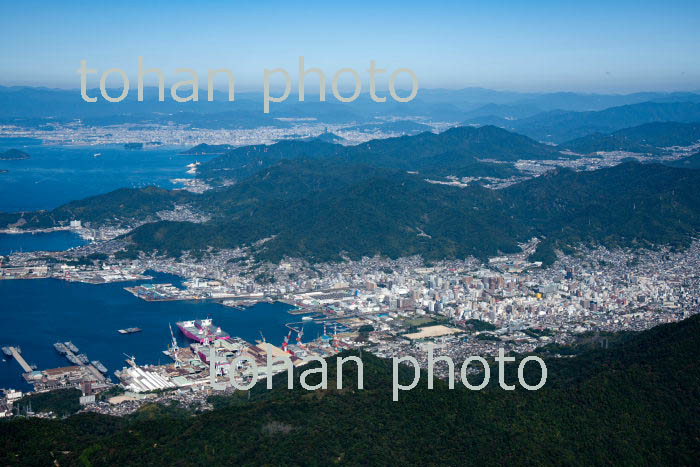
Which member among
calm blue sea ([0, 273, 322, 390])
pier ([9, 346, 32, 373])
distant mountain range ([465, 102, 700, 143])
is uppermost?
distant mountain range ([465, 102, 700, 143])

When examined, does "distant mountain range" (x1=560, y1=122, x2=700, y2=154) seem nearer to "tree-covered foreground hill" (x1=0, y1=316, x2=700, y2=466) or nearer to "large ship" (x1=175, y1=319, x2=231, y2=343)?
"large ship" (x1=175, y1=319, x2=231, y2=343)

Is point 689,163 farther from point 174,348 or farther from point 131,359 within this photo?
point 131,359

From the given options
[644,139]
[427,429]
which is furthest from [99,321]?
[644,139]

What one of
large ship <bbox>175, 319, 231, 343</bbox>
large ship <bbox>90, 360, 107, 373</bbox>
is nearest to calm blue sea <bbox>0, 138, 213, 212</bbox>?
large ship <bbox>175, 319, 231, 343</bbox>

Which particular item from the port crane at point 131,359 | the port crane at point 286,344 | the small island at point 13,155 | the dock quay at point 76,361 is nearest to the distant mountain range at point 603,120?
the small island at point 13,155

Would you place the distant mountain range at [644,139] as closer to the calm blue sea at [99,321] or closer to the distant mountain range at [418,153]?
the distant mountain range at [418,153]

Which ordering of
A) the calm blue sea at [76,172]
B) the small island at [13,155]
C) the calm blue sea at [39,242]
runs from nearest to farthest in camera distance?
the calm blue sea at [39,242], the calm blue sea at [76,172], the small island at [13,155]
